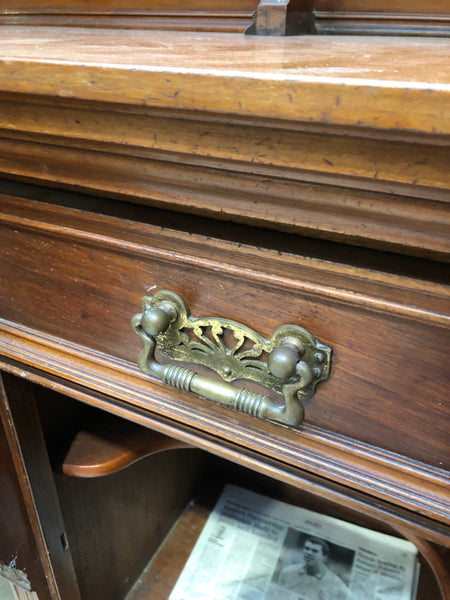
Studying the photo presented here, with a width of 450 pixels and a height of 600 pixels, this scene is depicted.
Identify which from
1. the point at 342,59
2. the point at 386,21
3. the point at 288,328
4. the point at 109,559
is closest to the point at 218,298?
the point at 288,328

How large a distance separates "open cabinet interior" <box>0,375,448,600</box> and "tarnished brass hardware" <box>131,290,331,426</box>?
103 mm

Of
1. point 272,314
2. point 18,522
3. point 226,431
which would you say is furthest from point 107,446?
point 272,314

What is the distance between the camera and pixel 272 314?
0.32 metres

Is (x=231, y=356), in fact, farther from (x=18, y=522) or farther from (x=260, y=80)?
(x=18, y=522)

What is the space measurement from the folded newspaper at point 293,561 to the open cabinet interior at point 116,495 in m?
0.03

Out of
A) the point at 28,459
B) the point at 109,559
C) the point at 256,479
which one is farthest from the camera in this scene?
the point at 256,479

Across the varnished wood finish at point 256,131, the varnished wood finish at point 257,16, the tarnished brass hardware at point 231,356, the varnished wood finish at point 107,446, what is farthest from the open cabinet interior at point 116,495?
the varnished wood finish at point 257,16

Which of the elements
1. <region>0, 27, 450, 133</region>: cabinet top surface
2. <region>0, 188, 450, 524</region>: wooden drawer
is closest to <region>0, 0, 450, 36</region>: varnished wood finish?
<region>0, 27, 450, 133</region>: cabinet top surface

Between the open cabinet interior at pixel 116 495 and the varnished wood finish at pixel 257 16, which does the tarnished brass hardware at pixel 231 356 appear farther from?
the varnished wood finish at pixel 257 16

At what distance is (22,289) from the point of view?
434 millimetres

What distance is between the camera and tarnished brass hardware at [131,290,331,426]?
1.01ft

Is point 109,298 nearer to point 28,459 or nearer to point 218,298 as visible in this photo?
point 218,298

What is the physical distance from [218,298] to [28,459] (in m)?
0.36

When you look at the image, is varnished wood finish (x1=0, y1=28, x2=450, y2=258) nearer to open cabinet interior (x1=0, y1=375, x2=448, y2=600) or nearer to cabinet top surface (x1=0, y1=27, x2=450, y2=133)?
cabinet top surface (x1=0, y1=27, x2=450, y2=133)
